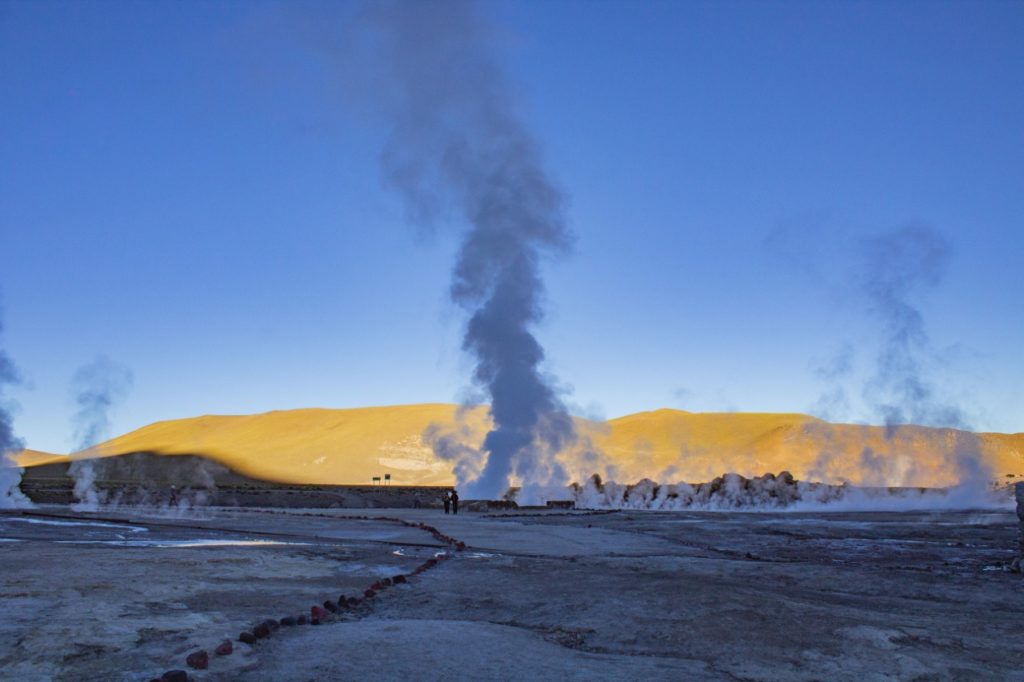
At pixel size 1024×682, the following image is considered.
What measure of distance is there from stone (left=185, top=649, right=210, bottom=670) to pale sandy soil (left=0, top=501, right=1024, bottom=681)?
6 centimetres

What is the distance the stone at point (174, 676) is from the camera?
15.7 ft

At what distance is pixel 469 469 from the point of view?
47750mm

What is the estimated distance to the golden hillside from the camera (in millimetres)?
65062

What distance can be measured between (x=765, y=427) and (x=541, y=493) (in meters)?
73.8

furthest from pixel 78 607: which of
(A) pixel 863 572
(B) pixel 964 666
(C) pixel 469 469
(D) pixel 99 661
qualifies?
(C) pixel 469 469

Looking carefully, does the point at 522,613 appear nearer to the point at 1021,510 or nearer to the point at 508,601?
the point at 508,601

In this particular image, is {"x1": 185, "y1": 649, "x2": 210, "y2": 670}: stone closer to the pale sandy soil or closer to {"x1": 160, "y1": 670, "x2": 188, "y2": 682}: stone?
the pale sandy soil

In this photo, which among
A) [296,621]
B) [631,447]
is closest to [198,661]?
[296,621]

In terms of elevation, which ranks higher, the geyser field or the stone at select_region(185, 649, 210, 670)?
the stone at select_region(185, 649, 210, 670)

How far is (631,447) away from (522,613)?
329 feet

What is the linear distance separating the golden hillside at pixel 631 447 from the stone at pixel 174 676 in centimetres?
4566

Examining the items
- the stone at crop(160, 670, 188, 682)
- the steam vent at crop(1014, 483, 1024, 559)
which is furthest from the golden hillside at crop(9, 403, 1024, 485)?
the stone at crop(160, 670, 188, 682)

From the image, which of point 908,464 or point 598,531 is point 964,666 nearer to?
point 598,531

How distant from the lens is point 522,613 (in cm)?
784
